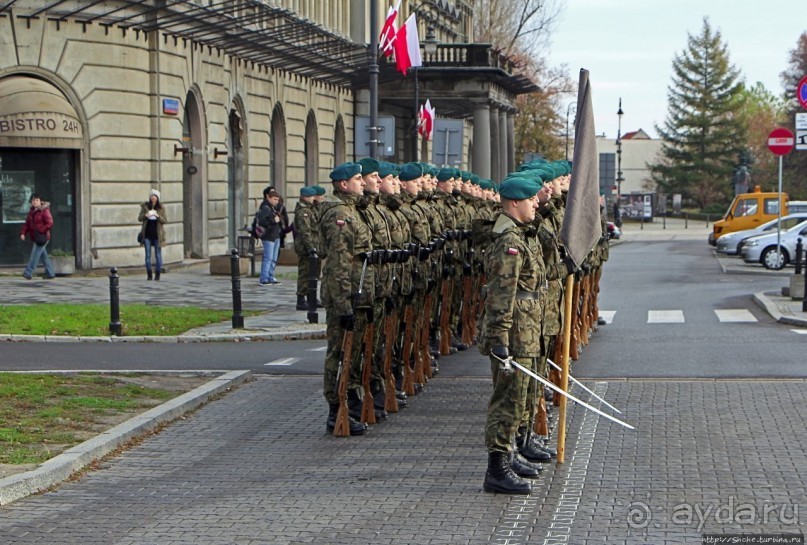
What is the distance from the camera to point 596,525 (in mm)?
8008

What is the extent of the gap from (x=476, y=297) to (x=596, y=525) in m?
9.23

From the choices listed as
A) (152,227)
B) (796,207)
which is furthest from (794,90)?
(152,227)

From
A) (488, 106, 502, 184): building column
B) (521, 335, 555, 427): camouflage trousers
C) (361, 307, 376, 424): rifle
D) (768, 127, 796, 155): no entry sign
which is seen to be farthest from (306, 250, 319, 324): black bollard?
(488, 106, 502, 184): building column

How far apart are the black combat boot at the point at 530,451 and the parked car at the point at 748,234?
3333 cm

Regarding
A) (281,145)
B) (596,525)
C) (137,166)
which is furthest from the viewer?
(281,145)

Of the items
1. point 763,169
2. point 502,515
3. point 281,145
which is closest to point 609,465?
point 502,515

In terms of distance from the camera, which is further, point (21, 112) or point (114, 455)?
point (21, 112)

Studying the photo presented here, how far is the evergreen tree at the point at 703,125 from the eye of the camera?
387 feet

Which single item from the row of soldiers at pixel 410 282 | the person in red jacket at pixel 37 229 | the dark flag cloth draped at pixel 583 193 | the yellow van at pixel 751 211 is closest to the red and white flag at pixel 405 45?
the person in red jacket at pixel 37 229

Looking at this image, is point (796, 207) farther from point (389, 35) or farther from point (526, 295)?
point (526, 295)

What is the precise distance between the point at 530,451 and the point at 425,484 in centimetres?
102

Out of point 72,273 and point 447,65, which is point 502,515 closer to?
point 72,273

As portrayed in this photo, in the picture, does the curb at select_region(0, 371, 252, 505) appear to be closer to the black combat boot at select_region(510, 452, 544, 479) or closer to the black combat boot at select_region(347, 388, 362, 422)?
the black combat boot at select_region(347, 388, 362, 422)

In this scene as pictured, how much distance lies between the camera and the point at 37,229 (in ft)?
90.7
